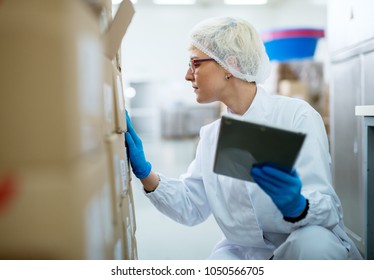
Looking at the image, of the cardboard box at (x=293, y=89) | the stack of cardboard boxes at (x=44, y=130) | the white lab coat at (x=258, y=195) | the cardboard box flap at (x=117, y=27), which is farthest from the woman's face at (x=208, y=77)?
the cardboard box at (x=293, y=89)

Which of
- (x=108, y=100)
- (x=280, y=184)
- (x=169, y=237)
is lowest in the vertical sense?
(x=169, y=237)

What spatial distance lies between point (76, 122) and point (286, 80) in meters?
5.78

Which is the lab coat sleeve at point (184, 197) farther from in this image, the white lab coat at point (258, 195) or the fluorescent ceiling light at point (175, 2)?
the fluorescent ceiling light at point (175, 2)

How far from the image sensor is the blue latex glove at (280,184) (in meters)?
0.99

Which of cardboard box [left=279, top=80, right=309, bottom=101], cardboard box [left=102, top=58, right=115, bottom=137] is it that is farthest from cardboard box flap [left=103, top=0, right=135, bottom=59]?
cardboard box [left=279, top=80, right=309, bottom=101]

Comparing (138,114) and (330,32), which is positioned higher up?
(330,32)

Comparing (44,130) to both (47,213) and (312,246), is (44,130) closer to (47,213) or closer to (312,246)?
(47,213)

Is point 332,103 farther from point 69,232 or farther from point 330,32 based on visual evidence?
point 69,232

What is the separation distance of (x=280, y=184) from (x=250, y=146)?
0.46 feet

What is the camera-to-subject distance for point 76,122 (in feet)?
1.95

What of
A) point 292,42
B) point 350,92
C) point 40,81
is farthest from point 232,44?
point 292,42

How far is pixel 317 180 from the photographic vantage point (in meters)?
A: 1.18

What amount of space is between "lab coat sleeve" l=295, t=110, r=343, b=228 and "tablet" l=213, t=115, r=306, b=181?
0.75 ft
